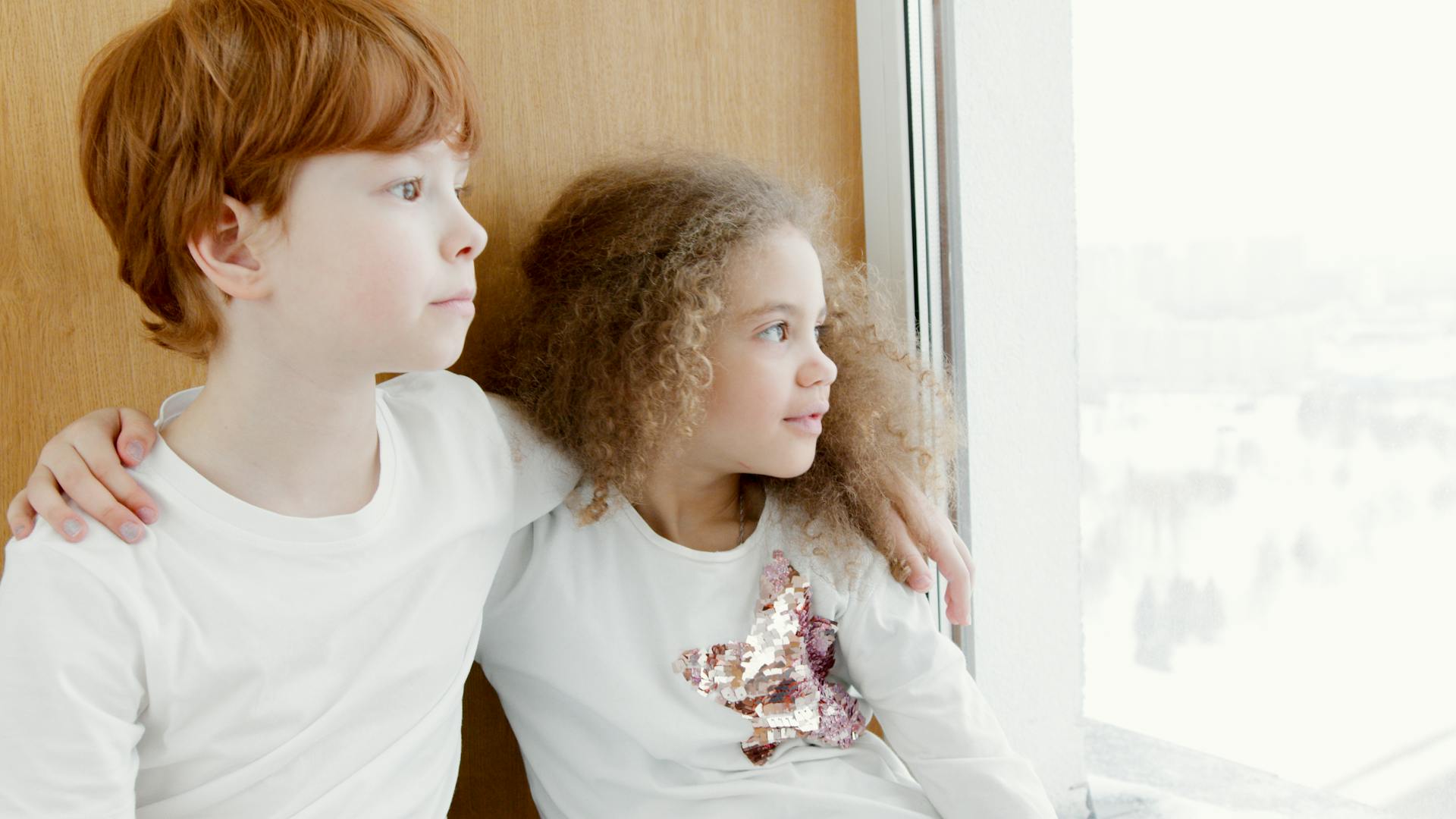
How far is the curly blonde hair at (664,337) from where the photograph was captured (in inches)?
40.8

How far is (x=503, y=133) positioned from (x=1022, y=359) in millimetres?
660

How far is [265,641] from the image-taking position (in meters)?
0.84

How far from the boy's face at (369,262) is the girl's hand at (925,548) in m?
0.50

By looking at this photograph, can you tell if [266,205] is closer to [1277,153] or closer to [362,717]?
[362,717]

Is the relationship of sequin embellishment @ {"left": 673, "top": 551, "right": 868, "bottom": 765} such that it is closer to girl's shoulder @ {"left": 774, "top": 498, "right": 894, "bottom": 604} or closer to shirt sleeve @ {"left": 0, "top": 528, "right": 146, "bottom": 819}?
girl's shoulder @ {"left": 774, "top": 498, "right": 894, "bottom": 604}

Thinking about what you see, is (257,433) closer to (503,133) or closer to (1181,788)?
(503,133)

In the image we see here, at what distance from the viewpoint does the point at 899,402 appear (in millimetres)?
1207

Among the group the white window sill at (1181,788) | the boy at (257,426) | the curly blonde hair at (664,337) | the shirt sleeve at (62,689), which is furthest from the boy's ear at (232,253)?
the white window sill at (1181,788)

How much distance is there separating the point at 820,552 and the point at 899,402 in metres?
0.20

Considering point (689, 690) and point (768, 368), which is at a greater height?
point (768, 368)

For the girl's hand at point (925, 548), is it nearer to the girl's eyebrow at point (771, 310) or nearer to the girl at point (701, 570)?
the girl at point (701, 570)

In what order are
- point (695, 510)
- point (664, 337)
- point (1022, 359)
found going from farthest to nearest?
point (1022, 359) < point (695, 510) < point (664, 337)

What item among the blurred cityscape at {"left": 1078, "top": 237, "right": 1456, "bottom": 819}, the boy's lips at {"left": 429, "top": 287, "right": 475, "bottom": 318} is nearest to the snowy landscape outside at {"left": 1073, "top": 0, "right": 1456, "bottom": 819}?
the blurred cityscape at {"left": 1078, "top": 237, "right": 1456, "bottom": 819}

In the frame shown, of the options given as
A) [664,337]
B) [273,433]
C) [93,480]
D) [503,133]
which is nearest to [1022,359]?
[664,337]
